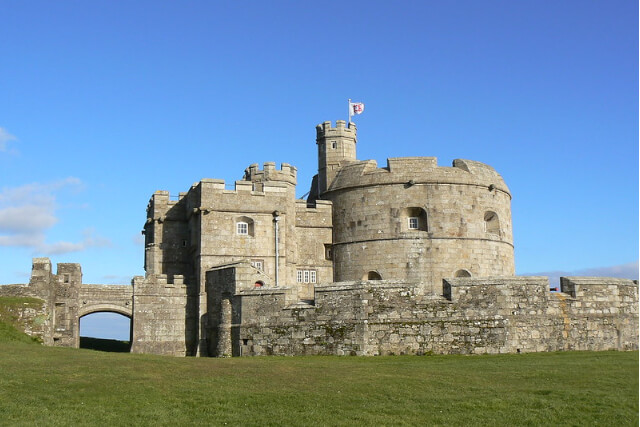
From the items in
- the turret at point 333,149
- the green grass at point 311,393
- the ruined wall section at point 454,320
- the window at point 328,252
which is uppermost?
the turret at point 333,149

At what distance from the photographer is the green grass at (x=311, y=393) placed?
16531 millimetres

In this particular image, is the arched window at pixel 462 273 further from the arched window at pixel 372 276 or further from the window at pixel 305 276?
the window at pixel 305 276

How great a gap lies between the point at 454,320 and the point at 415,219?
12.7m

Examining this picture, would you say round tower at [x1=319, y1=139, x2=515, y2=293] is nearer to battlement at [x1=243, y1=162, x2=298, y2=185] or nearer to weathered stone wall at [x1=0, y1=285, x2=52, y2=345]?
battlement at [x1=243, y1=162, x2=298, y2=185]

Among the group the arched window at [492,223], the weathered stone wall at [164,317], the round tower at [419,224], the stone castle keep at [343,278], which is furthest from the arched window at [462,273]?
the weathered stone wall at [164,317]

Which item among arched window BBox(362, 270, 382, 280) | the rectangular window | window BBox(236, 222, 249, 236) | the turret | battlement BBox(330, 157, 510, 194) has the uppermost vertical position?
the turret

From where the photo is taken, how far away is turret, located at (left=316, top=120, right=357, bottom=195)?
45344 millimetres

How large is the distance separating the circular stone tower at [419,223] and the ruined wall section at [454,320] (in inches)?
404

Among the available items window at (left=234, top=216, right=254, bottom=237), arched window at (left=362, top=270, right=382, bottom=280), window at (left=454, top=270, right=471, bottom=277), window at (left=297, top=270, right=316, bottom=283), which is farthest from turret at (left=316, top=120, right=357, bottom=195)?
window at (left=454, top=270, right=471, bottom=277)

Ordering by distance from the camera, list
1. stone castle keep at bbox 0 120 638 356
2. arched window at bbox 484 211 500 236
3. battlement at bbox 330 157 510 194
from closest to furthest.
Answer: stone castle keep at bbox 0 120 638 356 < battlement at bbox 330 157 510 194 < arched window at bbox 484 211 500 236

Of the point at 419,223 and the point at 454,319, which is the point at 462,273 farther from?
the point at 454,319

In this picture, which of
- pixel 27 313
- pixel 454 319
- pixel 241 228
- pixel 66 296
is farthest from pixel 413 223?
pixel 27 313

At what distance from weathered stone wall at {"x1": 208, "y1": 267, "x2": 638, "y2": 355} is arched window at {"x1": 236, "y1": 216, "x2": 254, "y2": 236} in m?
8.44

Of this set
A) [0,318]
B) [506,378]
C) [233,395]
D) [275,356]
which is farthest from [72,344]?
[506,378]
